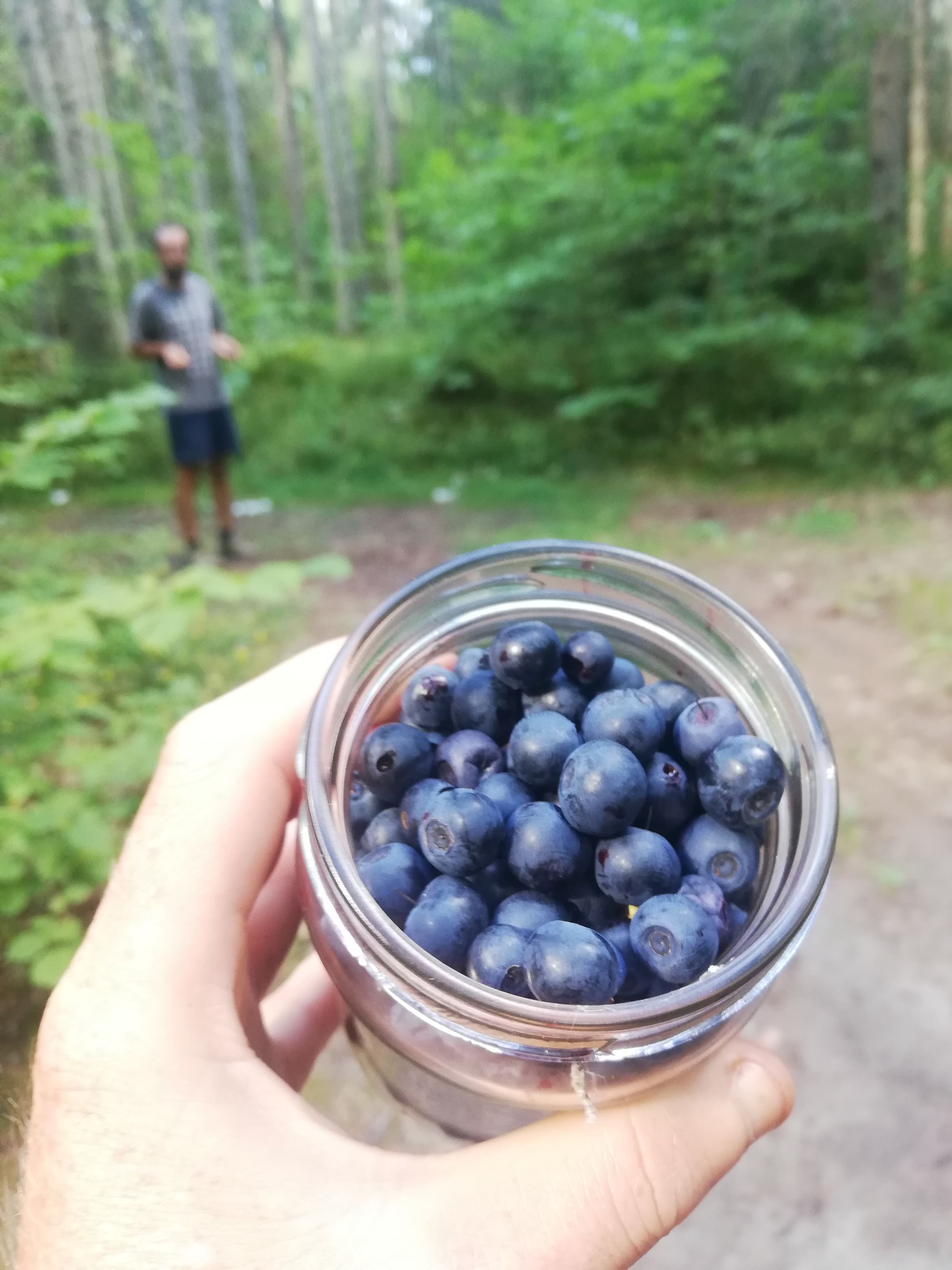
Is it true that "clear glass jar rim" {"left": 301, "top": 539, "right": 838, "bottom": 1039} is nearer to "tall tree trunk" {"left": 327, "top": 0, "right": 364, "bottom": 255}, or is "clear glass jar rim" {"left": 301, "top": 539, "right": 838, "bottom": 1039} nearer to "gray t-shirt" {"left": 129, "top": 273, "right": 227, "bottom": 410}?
"gray t-shirt" {"left": 129, "top": 273, "right": 227, "bottom": 410}

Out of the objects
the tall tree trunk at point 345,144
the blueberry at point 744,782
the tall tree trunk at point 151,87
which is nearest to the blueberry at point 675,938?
the blueberry at point 744,782

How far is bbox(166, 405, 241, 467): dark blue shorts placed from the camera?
12.6 feet

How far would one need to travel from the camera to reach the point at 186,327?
3.74 meters

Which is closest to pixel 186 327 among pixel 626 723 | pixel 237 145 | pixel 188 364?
pixel 188 364

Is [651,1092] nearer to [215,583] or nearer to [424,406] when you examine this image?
[215,583]

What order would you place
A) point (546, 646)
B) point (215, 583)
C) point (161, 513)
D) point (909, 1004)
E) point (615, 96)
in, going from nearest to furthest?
point (546, 646), point (215, 583), point (909, 1004), point (615, 96), point (161, 513)

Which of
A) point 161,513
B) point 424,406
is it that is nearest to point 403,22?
point 424,406

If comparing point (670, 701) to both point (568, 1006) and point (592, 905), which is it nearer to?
point (592, 905)

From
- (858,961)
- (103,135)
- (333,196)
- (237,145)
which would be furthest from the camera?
(333,196)

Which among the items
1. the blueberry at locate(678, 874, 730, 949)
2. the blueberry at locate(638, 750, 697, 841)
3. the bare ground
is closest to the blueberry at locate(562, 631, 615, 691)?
the blueberry at locate(638, 750, 697, 841)

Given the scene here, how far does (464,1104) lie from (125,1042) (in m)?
0.34

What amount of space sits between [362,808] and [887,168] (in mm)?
5000

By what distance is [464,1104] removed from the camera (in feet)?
2.83

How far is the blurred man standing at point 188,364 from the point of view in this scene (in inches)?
142
